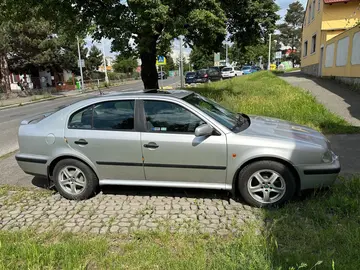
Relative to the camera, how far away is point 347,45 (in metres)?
15.1

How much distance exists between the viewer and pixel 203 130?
368 cm

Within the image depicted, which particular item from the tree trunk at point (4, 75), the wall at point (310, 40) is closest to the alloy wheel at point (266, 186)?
the wall at point (310, 40)

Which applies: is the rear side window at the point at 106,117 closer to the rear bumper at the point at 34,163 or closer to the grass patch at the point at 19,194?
the rear bumper at the point at 34,163

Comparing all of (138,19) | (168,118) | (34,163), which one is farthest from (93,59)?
(168,118)

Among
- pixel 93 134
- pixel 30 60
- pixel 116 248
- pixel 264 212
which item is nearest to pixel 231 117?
pixel 264 212

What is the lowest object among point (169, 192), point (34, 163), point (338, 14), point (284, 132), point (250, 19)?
point (169, 192)

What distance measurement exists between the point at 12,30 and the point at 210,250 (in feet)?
102

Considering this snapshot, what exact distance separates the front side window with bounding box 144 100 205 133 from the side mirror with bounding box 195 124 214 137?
18cm

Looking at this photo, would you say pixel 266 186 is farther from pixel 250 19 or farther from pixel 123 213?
pixel 250 19

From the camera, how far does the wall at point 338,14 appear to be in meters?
20.7

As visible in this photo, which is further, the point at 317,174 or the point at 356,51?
the point at 356,51

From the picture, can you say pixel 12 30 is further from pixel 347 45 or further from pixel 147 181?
pixel 147 181

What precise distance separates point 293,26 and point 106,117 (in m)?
97.6

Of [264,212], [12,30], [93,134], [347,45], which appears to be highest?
[12,30]
